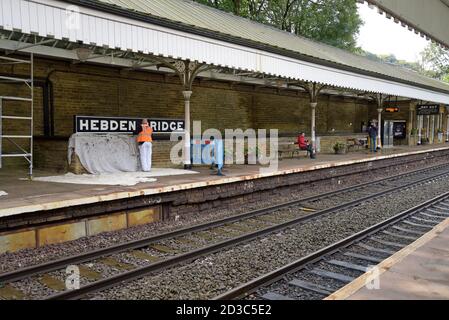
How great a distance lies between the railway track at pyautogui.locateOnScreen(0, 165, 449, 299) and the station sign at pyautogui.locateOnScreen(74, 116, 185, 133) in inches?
175

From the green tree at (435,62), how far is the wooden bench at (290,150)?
60439 millimetres

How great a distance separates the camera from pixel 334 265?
5812 millimetres

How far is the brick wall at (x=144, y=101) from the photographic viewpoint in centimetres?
1110

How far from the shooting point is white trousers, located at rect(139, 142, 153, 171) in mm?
10578

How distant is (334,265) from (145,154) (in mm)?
6188

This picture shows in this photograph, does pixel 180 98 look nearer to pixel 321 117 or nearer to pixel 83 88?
pixel 83 88

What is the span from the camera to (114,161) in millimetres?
10406

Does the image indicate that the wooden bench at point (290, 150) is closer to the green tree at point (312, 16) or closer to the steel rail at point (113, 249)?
the steel rail at point (113, 249)

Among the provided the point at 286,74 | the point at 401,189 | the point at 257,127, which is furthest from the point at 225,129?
the point at 401,189

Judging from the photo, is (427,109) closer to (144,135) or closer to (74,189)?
(144,135)

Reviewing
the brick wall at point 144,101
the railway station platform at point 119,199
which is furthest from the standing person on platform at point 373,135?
the railway station platform at point 119,199

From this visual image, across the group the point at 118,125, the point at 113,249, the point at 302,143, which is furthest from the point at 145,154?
the point at 302,143
